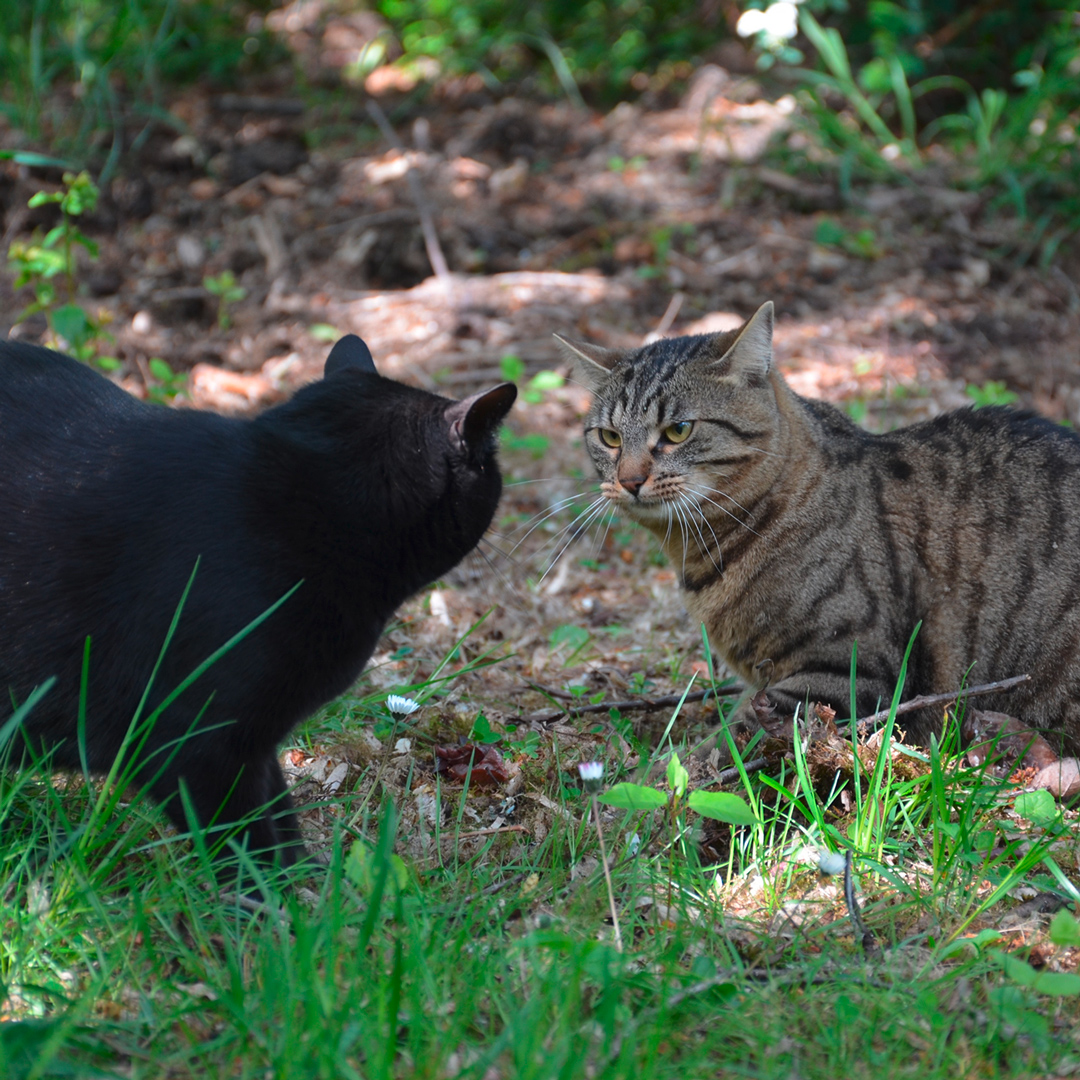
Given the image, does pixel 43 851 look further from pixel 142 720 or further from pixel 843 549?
pixel 843 549

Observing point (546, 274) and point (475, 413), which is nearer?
point (475, 413)

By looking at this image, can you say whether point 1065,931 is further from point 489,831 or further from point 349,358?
point 349,358

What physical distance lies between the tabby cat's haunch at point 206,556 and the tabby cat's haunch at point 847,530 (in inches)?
32.0

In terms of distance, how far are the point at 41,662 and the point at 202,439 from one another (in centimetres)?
55

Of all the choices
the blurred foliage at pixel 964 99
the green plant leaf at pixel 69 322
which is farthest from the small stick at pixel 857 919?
the blurred foliage at pixel 964 99

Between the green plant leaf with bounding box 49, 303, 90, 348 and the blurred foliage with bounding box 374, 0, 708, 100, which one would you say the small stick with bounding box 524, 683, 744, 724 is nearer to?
the green plant leaf with bounding box 49, 303, 90, 348

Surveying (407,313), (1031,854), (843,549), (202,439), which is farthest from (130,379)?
(1031,854)

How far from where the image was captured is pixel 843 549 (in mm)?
2703

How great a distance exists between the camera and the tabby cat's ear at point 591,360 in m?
3.07

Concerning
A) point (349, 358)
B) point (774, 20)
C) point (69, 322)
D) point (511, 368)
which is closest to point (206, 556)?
point (349, 358)

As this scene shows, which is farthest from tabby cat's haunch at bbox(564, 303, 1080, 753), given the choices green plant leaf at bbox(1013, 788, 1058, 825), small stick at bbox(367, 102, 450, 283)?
small stick at bbox(367, 102, 450, 283)

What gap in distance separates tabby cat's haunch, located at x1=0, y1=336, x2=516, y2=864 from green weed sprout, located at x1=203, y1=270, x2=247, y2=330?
10.2 ft

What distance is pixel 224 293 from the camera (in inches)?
207

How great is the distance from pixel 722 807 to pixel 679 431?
3.94ft
